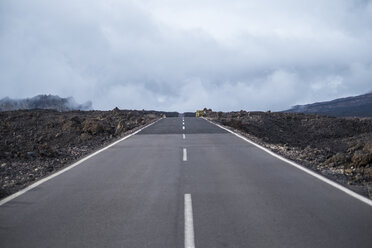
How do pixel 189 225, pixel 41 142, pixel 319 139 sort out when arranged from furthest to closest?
pixel 319 139 → pixel 41 142 → pixel 189 225

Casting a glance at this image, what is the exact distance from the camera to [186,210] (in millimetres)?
6801

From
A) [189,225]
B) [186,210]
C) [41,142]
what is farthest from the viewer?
[41,142]

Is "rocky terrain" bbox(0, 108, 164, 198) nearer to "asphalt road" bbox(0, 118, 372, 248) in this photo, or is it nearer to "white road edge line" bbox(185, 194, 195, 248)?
"asphalt road" bbox(0, 118, 372, 248)

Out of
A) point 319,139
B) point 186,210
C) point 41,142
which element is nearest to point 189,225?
point 186,210

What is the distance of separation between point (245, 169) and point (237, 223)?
197 inches

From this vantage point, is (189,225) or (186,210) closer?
(189,225)

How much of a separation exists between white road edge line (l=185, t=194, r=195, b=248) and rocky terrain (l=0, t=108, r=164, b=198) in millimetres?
4126

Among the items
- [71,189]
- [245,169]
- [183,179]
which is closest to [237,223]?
[183,179]

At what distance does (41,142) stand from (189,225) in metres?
22.1

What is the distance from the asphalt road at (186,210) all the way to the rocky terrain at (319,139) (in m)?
1.72

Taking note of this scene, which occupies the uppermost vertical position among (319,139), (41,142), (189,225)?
(189,225)

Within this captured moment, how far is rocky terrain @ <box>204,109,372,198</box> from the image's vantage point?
11453mm

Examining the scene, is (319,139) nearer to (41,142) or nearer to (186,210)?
(41,142)

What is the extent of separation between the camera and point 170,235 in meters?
5.56
